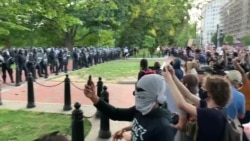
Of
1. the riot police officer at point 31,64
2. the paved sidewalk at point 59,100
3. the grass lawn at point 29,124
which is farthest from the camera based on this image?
the riot police officer at point 31,64

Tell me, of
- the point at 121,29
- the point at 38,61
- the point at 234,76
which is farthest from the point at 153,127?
the point at 121,29

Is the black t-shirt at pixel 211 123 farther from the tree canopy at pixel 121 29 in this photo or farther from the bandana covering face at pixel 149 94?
the tree canopy at pixel 121 29

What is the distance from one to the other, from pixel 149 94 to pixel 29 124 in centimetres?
627

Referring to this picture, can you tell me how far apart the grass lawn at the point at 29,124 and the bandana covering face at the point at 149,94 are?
4.79m

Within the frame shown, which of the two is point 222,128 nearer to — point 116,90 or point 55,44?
point 116,90

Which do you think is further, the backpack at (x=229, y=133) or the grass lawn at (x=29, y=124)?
the grass lawn at (x=29, y=124)

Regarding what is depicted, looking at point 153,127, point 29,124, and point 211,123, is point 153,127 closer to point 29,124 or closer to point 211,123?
point 211,123

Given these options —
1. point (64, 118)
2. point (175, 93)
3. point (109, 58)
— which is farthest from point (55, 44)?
point (175, 93)

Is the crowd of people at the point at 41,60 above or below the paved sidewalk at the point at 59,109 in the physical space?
above

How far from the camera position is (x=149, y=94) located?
2863 millimetres

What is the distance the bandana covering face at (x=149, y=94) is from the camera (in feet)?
9.35

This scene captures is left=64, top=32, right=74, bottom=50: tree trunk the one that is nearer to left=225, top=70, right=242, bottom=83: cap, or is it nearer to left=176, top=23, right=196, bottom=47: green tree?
left=176, top=23, right=196, bottom=47: green tree

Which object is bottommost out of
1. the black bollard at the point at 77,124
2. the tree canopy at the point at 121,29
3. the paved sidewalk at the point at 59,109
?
the paved sidewalk at the point at 59,109

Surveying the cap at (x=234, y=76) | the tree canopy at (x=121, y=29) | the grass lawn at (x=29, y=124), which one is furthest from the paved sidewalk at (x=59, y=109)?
the tree canopy at (x=121, y=29)
